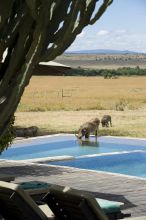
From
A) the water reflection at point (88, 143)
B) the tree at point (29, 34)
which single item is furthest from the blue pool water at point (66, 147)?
the tree at point (29, 34)

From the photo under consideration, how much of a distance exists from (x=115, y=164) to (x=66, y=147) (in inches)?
141

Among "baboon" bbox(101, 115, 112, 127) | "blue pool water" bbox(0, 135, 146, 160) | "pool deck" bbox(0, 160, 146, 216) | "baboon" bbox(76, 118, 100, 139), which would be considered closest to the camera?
"pool deck" bbox(0, 160, 146, 216)

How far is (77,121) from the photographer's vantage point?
23281mm

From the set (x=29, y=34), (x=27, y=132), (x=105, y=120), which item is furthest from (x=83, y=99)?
(x=29, y=34)

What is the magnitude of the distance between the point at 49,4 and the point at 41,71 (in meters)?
5.87

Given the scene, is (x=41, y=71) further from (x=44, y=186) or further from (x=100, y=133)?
(x=100, y=133)

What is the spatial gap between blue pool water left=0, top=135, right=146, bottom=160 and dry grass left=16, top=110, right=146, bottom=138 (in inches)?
71.4

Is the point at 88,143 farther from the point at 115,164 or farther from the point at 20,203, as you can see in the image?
the point at 20,203

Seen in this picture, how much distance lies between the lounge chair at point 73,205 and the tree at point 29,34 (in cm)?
99

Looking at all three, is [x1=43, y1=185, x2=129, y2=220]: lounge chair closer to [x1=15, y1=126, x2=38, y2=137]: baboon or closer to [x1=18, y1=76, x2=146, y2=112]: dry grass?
[x1=15, y1=126, x2=38, y2=137]: baboon

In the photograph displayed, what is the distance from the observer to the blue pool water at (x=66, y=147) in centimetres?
1575

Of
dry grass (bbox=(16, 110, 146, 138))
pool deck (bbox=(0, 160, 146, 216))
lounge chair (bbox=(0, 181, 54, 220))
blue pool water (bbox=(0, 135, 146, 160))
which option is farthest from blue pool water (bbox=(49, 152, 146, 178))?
lounge chair (bbox=(0, 181, 54, 220))

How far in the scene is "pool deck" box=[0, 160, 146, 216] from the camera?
7996 millimetres

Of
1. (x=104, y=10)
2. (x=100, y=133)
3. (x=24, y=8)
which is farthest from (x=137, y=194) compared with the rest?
(x=100, y=133)
